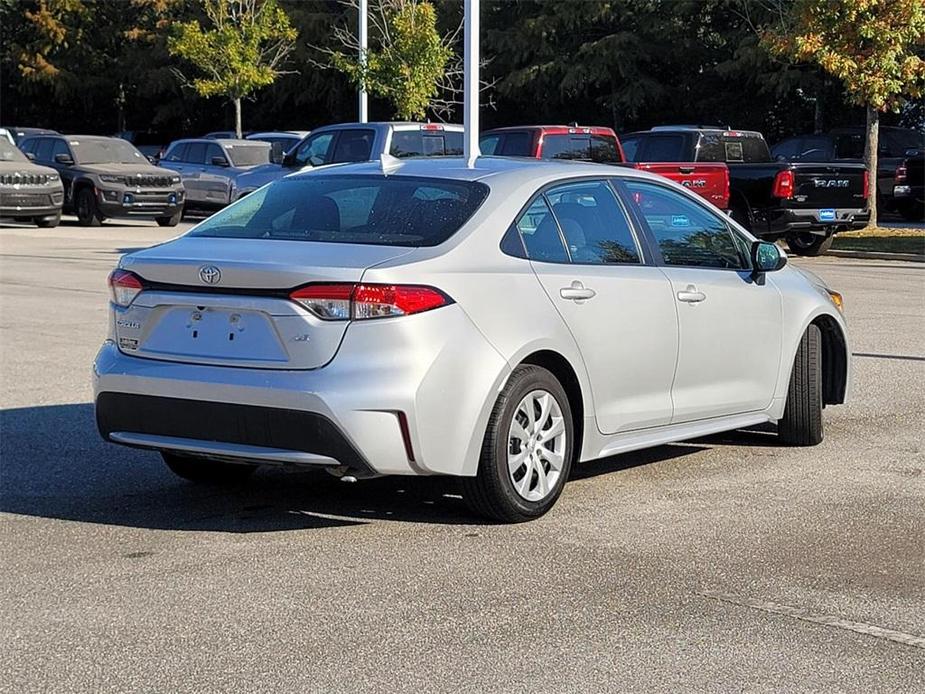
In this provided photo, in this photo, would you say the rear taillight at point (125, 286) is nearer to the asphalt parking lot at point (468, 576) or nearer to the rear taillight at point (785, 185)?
the asphalt parking lot at point (468, 576)

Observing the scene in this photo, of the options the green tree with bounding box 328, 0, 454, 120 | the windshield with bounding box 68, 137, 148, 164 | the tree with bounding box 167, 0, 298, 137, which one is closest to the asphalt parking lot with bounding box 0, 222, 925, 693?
the windshield with bounding box 68, 137, 148, 164

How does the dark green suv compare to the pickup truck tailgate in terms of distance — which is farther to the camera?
the dark green suv

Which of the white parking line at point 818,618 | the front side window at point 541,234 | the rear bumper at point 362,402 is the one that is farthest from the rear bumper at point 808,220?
the white parking line at point 818,618

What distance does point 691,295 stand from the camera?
767cm

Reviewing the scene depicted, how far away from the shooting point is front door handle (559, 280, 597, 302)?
693cm

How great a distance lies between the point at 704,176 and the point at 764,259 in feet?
45.7

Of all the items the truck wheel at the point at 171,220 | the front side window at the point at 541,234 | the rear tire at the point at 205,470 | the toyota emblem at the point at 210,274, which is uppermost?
the front side window at the point at 541,234

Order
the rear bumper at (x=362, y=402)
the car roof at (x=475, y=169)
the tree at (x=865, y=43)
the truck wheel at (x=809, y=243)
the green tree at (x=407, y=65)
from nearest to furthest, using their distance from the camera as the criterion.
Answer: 1. the rear bumper at (x=362, y=402)
2. the car roof at (x=475, y=169)
3. the truck wheel at (x=809, y=243)
4. the tree at (x=865, y=43)
5. the green tree at (x=407, y=65)

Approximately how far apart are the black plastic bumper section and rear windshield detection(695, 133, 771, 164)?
18.1m

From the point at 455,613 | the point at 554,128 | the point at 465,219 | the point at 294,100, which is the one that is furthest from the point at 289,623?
the point at 294,100

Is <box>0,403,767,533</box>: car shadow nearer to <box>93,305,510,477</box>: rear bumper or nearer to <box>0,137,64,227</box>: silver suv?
<box>93,305,510,477</box>: rear bumper

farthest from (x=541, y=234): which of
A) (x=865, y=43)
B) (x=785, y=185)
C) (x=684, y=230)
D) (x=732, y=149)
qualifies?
(x=865, y=43)

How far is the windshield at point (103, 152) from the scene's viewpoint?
30453 millimetres

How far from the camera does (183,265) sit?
6504mm
